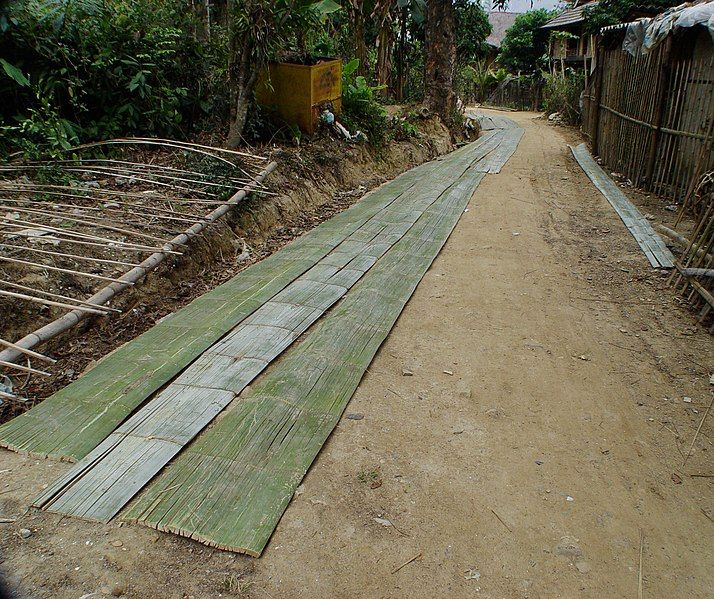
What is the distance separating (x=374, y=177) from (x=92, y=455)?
604 centimetres

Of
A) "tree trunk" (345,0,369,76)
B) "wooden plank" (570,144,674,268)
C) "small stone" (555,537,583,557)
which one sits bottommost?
"small stone" (555,537,583,557)

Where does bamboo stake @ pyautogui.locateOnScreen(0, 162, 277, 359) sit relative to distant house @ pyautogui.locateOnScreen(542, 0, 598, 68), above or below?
below

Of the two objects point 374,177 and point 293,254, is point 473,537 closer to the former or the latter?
point 293,254

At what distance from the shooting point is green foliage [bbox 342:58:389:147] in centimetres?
822

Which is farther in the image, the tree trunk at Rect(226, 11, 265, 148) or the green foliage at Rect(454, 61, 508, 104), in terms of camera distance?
the green foliage at Rect(454, 61, 508, 104)

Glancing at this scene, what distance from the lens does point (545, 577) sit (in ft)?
6.23

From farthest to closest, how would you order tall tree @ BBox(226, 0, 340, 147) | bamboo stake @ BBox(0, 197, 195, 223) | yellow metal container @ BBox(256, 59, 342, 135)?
1. yellow metal container @ BBox(256, 59, 342, 135)
2. tall tree @ BBox(226, 0, 340, 147)
3. bamboo stake @ BBox(0, 197, 195, 223)

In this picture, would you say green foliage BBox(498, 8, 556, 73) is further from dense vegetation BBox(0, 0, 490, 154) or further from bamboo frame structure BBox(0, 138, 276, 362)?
bamboo frame structure BBox(0, 138, 276, 362)

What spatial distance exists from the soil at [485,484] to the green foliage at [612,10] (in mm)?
13594

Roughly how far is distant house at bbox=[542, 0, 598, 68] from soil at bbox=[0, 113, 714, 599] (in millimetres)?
18859

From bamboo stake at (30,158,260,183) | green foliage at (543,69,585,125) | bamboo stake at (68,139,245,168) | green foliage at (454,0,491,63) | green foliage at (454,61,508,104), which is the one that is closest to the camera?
bamboo stake at (30,158,260,183)

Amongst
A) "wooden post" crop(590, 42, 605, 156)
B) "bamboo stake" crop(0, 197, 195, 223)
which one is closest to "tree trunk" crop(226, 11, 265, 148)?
"bamboo stake" crop(0, 197, 195, 223)

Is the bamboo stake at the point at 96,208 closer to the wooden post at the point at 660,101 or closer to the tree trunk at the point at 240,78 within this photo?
the tree trunk at the point at 240,78

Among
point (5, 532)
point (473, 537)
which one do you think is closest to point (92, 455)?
point (5, 532)
